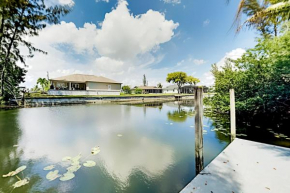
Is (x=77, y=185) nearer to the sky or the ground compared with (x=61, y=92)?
nearer to the ground

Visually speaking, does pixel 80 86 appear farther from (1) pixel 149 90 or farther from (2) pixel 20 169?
(1) pixel 149 90

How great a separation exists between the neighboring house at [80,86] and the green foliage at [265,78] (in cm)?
2089

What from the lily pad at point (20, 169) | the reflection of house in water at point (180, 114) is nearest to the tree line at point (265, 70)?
the reflection of house in water at point (180, 114)

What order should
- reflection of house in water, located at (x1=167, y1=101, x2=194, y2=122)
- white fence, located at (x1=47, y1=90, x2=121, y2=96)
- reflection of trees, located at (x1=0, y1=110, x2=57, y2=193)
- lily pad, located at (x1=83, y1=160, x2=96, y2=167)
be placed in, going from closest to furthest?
1. reflection of trees, located at (x1=0, y1=110, x2=57, y2=193)
2. lily pad, located at (x1=83, y1=160, x2=96, y2=167)
3. reflection of house in water, located at (x1=167, y1=101, x2=194, y2=122)
4. white fence, located at (x1=47, y1=90, x2=121, y2=96)

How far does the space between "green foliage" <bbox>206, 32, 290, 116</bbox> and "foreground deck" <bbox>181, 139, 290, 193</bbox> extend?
327 centimetres

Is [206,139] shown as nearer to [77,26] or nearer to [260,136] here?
[260,136]

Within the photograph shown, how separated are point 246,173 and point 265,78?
5353mm

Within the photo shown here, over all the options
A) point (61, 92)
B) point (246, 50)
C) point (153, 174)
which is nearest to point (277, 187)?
point (153, 174)

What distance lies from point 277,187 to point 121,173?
8.60 ft

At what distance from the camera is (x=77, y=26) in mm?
15680

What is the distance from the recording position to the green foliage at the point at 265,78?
5.02m

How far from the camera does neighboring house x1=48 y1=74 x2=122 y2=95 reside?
2011 centimetres

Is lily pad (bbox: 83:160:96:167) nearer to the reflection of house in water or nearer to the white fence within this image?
the reflection of house in water

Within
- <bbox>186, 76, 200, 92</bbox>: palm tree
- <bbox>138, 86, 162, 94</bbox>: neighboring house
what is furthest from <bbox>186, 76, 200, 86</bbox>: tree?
<bbox>138, 86, 162, 94</bbox>: neighboring house
